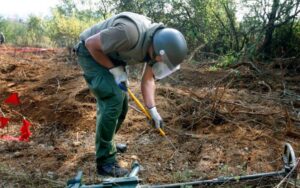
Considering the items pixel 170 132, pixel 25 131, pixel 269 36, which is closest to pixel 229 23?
pixel 269 36

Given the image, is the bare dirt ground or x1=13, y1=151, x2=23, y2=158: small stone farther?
x1=13, y1=151, x2=23, y2=158: small stone

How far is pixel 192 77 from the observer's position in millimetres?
7617

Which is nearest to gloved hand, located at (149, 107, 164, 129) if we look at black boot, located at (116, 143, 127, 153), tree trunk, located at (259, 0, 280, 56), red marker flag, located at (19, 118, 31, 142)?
black boot, located at (116, 143, 127, 153)

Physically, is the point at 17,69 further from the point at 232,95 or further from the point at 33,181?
the point at 33,181

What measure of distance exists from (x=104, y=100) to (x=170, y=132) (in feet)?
4.65

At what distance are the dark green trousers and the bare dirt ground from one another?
0.26 metres

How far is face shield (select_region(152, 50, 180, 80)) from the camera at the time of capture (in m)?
3.00

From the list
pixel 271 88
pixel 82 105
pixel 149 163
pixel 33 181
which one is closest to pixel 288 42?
pixel 271 88

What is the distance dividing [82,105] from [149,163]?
1898 millimetres

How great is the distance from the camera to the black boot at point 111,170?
3387mm

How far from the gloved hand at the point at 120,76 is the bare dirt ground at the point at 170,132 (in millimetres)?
804

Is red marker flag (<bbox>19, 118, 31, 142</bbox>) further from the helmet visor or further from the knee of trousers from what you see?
the helmet visor

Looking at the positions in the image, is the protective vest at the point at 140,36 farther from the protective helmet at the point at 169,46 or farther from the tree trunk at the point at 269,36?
the tree trunk at the point at 269,36

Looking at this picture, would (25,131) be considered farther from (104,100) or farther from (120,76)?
(120,76)
